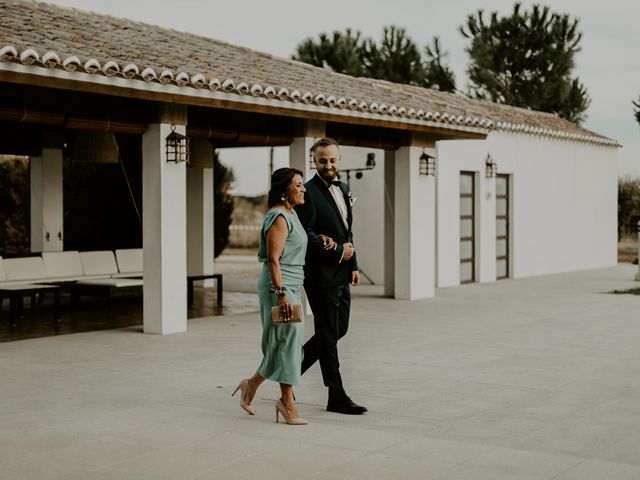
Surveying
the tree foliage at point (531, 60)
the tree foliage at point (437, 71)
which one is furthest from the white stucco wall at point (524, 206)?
the tree foliage at point (437, 71)

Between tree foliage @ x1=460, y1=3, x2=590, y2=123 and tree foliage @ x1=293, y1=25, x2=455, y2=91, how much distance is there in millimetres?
1704

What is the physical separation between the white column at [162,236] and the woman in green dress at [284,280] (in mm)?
4863

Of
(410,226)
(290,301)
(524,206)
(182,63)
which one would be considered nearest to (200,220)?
(410,226)

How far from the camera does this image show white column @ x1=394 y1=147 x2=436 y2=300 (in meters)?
15.1

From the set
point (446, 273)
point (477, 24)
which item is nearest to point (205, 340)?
point (446, 273)

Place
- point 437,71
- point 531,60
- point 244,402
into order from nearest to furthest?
1. point 244,402
2. point 531,60
3. point 437,71

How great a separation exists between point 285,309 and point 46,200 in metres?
11.0

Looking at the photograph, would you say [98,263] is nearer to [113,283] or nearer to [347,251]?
[113,283]

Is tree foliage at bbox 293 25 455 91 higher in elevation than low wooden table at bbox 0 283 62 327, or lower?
higher

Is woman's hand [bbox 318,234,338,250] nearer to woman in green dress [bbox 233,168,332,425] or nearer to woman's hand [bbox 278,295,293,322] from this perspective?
woman in green dress [bbox 233,168,332,425]

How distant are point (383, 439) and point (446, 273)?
1212 centimetres

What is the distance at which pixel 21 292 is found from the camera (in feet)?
38.6

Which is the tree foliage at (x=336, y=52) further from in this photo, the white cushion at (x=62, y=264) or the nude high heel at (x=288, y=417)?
the nude high heel at (x=288, y=417)

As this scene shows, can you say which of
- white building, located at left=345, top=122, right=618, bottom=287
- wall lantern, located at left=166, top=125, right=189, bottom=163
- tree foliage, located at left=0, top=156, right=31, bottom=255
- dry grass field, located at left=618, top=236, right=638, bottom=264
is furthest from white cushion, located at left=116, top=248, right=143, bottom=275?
dry grass field, located at left=618, top=236, right=638, bottom=264
